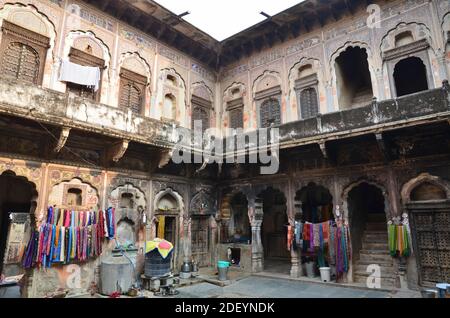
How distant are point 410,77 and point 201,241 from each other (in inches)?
436

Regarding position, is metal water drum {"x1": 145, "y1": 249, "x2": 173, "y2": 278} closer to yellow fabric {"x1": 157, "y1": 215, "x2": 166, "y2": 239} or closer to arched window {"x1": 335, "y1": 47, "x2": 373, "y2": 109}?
yellow fabric {"x1": 157, "y1": 215, "x2": 166, "y2": 239}

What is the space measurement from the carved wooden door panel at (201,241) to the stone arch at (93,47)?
20.1 ft

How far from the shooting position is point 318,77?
1193 cm

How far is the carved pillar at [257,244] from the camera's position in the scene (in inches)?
477

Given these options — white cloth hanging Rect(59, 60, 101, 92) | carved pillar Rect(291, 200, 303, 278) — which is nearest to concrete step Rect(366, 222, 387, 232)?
carved pillar Rect(291, 200, 303, 278)

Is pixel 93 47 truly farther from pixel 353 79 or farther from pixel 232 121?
pixel 353 79

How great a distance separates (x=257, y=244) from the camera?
12.4 m

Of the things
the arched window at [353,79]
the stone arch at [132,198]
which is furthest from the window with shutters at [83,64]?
the arched window at [353,79]

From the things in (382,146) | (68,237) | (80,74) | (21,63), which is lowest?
(68,237)

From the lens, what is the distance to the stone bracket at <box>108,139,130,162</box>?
32.1 feet

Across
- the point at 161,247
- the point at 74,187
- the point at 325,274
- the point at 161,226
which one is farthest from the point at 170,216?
the point at 325,274

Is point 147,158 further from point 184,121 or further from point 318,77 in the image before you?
point 318,77

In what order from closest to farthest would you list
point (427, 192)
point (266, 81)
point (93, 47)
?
point (427, 192) < point (93, 47) < point (266, 81)

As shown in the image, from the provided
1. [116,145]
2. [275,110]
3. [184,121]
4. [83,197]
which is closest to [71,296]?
[83,197]
